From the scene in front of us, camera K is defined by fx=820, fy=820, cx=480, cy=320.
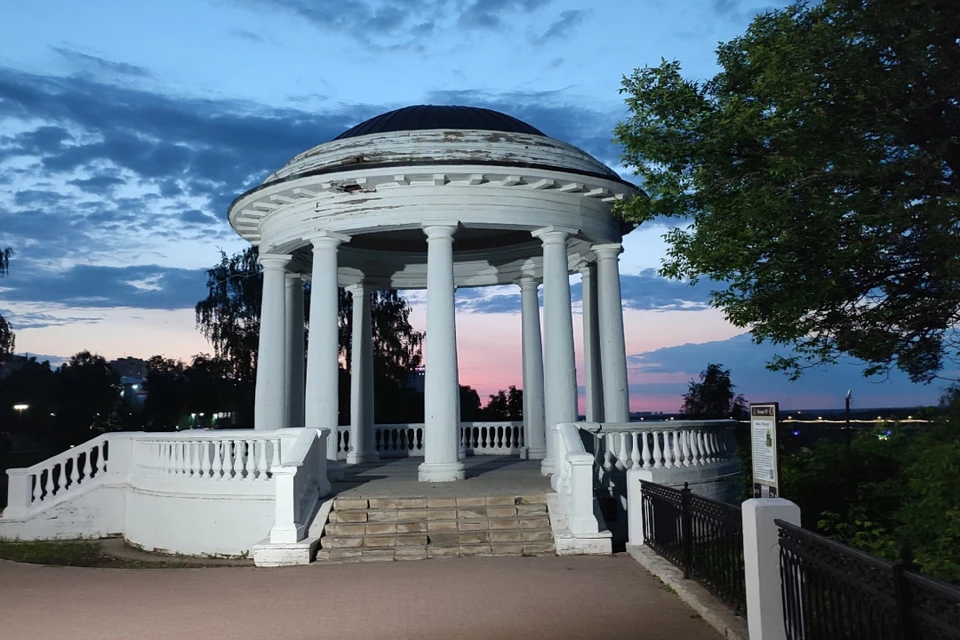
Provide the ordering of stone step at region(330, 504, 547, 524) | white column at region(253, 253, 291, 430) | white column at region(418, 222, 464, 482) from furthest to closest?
white column at region(253, 253, 291, 430) → white column at region(418, 222, 464, 482) → stone step at region(330, 504, 547, 524)

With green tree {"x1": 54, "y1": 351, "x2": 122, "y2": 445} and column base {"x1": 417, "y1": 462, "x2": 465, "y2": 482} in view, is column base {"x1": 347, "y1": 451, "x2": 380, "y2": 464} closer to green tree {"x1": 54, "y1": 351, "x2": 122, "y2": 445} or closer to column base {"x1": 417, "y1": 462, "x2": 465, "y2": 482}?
column base {"x1": 417, "y1": 462, "x2": 465, "y2": 482}

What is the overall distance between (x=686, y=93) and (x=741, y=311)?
13.9ft

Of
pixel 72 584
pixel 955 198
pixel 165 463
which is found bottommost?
pixel 72 584

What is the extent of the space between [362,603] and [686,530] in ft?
13.1

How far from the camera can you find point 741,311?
13.5 meters

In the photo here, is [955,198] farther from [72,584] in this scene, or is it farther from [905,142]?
[72,584]

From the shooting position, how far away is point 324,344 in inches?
693

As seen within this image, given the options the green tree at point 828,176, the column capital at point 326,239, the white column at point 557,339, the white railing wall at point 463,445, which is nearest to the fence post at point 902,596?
the green tree at point 828,176

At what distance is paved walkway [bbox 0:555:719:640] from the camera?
8.43 m

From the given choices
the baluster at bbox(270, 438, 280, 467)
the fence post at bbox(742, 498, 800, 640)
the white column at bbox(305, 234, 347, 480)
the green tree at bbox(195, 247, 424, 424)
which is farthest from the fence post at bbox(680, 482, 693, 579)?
the green tree at bbox(195, 247, 424, 424)

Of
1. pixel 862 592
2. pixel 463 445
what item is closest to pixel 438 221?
pixel 463 445

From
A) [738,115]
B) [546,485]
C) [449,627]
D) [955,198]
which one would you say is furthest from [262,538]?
[955,198]

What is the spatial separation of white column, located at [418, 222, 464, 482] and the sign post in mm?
9569

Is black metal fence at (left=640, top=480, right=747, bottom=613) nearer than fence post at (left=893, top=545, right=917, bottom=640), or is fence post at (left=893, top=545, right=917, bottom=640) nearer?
fence post at (left=893, top=545, right=917, bottom=640)
